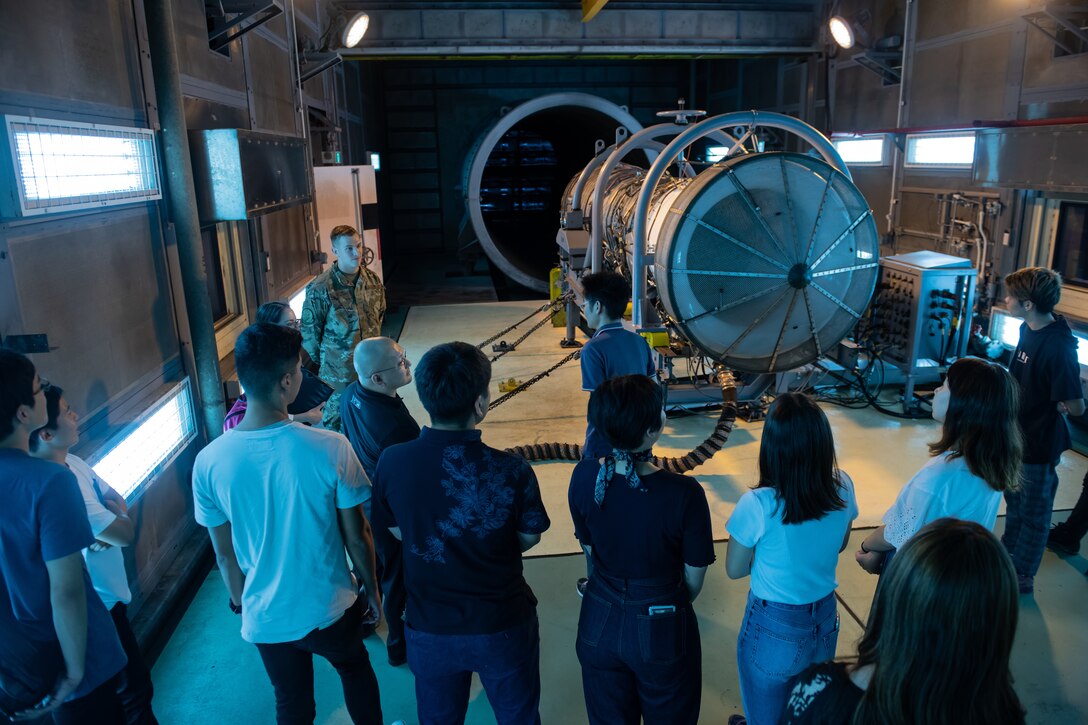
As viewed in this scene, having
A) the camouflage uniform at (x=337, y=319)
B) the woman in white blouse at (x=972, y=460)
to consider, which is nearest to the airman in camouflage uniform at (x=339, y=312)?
the camouflage uniform at (x=337, y=319)

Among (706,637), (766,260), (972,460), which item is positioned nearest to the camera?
(972,460)

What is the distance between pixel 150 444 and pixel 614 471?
2300 mm

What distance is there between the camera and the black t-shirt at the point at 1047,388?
324 cm

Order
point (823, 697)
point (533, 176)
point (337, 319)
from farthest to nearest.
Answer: point (533, 176) < point (337, 319) < point (823, 697)

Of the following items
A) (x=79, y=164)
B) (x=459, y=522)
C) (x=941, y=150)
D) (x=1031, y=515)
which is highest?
(x=941, y=150)

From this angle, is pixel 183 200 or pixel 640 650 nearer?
pixel 640 650

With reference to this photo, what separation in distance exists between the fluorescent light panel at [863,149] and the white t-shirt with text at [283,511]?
24.5ft

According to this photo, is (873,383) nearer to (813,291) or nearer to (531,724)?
(813,291)

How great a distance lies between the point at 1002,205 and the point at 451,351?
6.07 metres

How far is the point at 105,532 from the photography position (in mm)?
2098

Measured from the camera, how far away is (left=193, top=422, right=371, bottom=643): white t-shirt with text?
2.04 metres

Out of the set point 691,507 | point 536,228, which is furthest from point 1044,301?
point 536,228

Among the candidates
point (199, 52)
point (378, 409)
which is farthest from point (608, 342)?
point (199, 52)

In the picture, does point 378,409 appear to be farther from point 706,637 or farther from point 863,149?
point 863,149
